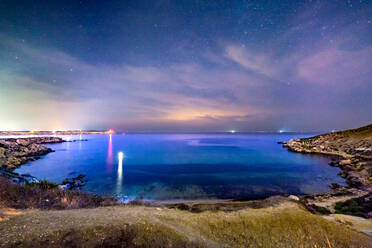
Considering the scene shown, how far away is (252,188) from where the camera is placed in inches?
807

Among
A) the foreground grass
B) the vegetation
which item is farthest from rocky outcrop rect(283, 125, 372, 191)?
the foreground grass

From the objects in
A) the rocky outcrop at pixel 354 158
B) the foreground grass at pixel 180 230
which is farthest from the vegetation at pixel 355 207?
the rocky outcrop at pixel 354 158

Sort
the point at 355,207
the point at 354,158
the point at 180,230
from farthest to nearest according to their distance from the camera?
1. the point at 354,158
2. the point at 355,207
3. the point at 180,230

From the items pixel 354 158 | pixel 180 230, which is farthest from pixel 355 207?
pixel 354 158

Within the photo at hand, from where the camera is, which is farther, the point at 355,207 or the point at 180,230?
the point at 355,207

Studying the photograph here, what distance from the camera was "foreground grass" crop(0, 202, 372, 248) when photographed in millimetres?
5543

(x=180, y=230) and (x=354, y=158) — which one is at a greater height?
(x=180, y=230)

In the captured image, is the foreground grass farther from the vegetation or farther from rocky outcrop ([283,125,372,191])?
rocky outcrop ([283,125,372,191])

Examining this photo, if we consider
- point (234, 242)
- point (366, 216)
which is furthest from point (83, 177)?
point (366, 216)

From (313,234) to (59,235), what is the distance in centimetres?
A: 929

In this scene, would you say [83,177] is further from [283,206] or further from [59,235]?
[283,206]

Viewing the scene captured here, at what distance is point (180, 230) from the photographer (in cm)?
656

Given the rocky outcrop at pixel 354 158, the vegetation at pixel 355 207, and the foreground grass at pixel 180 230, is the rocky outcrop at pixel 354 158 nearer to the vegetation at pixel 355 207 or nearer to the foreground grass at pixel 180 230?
the vegetation at pixel 355 207

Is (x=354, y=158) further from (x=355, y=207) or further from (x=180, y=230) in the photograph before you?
(x=180, y=230)
